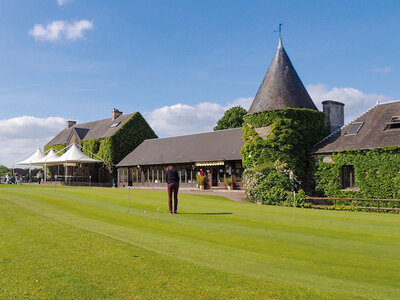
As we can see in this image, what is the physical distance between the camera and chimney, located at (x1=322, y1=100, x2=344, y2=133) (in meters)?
32.2

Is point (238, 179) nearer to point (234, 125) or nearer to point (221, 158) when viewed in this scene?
point (221, 158)

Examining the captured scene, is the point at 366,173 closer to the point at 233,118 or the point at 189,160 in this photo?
the point at 189,160

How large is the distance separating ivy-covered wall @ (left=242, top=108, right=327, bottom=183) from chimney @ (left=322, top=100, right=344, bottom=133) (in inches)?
83.8

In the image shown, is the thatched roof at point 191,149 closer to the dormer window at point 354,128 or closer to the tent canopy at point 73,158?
the tent canopy at point 73,158

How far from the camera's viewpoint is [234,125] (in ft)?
211

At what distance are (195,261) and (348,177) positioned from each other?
2213 cm

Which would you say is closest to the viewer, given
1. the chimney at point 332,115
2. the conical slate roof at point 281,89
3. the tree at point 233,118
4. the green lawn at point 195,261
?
the green lawn at point 195,261

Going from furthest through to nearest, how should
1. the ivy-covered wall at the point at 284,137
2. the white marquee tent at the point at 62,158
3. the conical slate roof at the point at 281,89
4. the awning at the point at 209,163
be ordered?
the white marquee tent at the point at 62,158
the awning at the point at 209,163
the conical slate roof at the point at 281,89
the ivy-covered wall at the point at 284,137

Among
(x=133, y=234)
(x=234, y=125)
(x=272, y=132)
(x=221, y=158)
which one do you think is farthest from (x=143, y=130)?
(x=133, y=234)

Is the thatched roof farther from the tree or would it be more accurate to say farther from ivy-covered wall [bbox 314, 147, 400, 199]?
the tree

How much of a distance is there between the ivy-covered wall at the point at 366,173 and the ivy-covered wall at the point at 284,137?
160cm

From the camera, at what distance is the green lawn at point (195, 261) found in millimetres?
5770

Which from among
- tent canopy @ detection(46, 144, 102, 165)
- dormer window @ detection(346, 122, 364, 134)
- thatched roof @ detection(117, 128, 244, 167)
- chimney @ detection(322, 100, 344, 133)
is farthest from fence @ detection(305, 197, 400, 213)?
tent canopy @ detection(46, 144, 102, 165)

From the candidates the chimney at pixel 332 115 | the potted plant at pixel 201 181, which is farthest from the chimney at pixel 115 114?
the chimney at pixel 332 115
